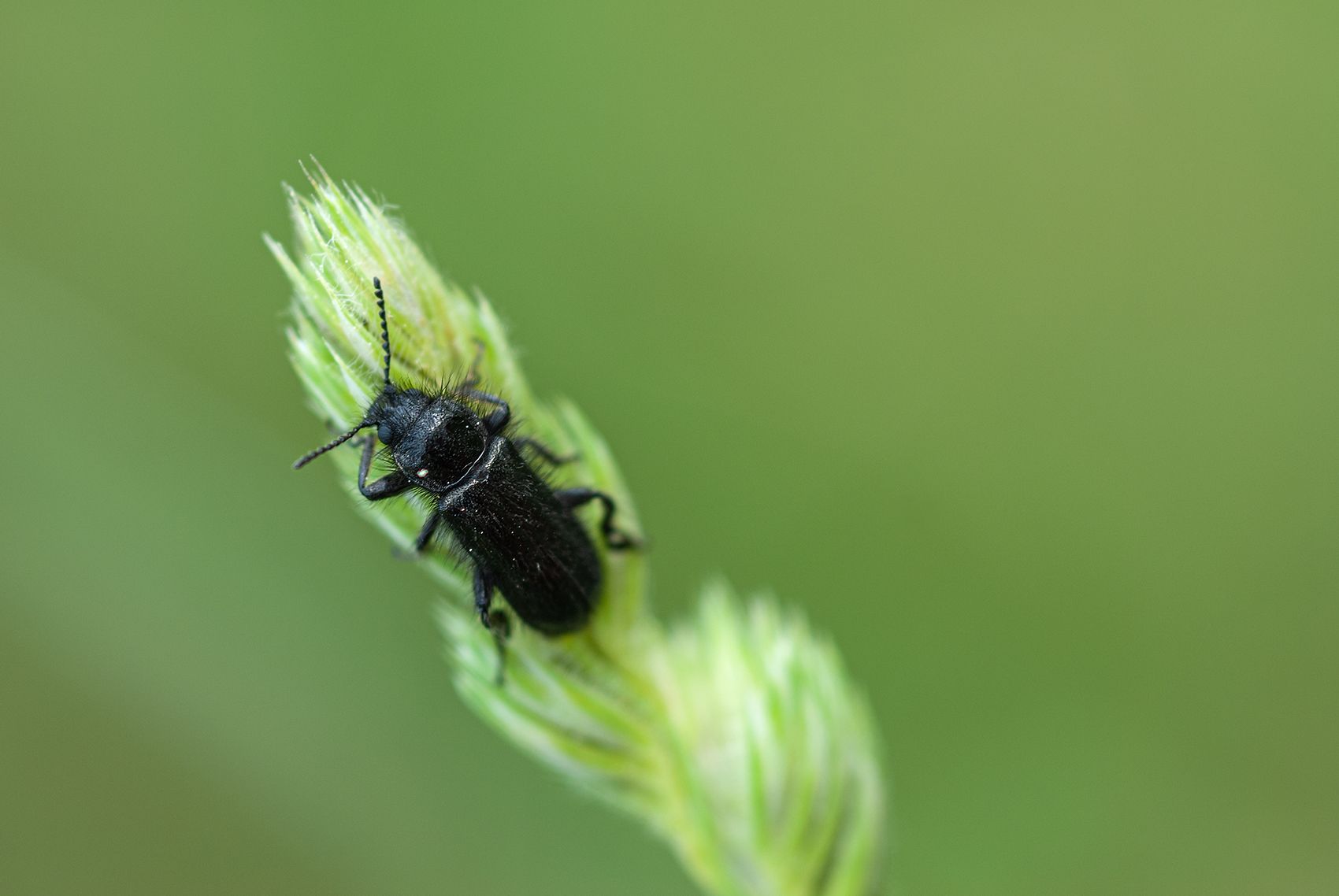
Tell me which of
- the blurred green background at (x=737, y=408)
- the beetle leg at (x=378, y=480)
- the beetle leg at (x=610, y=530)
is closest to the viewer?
the beetle leg at (x=610, y=530)

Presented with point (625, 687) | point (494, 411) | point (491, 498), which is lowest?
point (625, 687)

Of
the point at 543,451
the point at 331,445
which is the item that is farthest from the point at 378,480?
the point at 543,451

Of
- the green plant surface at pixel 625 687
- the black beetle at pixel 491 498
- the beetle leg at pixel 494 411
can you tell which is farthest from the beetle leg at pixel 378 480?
the green plant surface at pixel 625 687

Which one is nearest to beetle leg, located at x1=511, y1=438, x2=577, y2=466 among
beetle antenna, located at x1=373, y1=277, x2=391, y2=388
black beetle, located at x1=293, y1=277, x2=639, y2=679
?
black beetle, located at x1=293, y1=277, x2=639, y2=679

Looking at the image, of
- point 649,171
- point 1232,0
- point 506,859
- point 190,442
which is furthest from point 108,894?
point 1232,0

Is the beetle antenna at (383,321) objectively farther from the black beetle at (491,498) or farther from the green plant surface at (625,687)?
the black beetle at (491,498)

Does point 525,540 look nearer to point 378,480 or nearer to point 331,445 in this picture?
point 378,480
